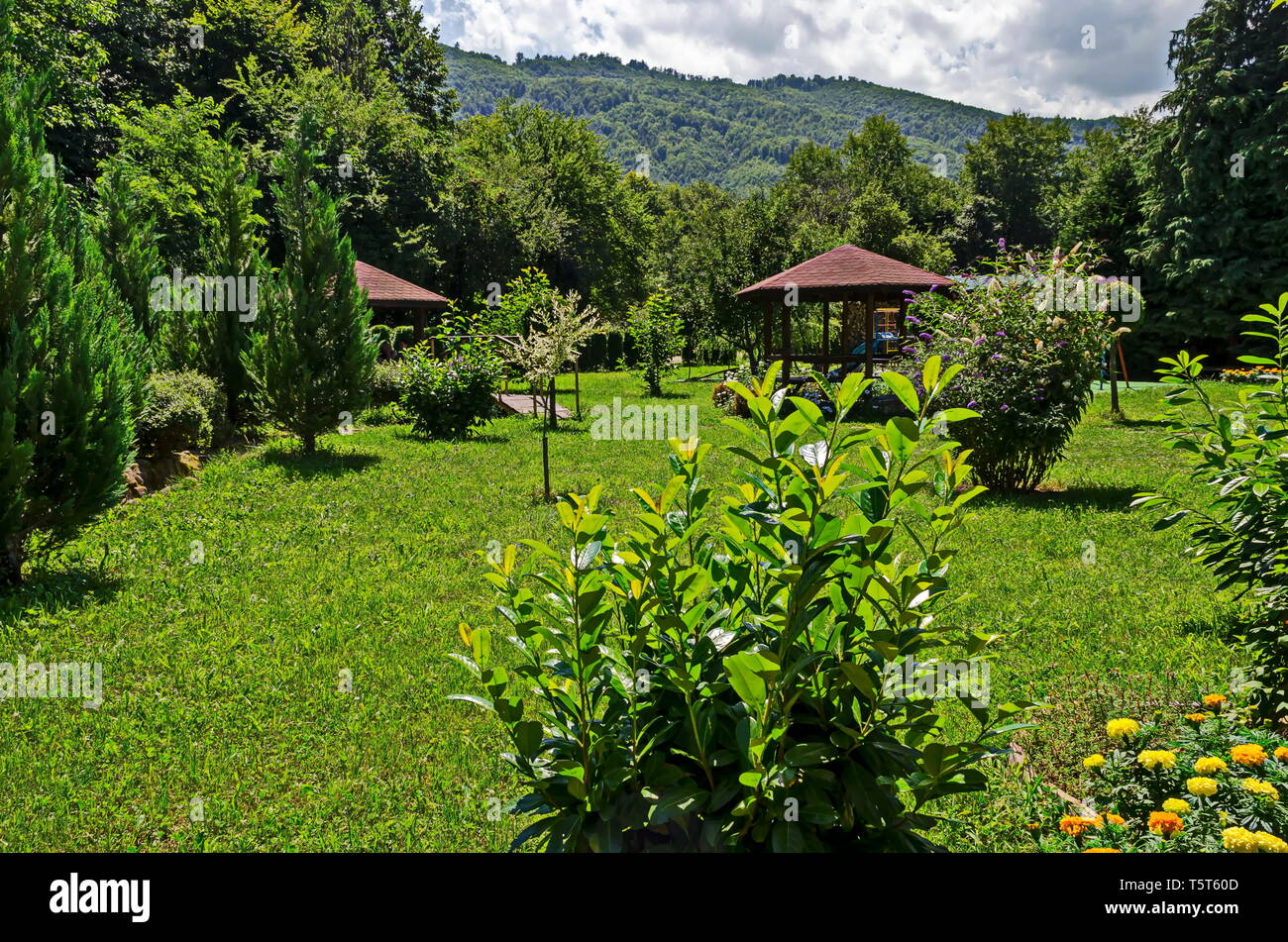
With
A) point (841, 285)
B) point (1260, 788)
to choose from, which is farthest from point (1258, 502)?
point (841, 285)

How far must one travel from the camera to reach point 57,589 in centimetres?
605

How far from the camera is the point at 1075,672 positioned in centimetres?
443

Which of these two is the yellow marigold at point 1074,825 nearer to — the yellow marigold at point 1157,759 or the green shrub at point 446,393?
the yellow marigold at point 1157,759

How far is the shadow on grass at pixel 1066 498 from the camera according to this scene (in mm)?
8539

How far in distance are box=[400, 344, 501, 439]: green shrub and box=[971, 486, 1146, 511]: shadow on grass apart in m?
8.81

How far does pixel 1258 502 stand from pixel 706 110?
172068mm

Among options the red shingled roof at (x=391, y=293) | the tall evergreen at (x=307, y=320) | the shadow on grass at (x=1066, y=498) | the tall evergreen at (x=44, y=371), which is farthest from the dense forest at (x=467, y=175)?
the tall evergreen at (x=44, y=371)

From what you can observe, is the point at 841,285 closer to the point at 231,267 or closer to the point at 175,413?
the point at 231,267

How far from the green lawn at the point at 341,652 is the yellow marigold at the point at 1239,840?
94 cm

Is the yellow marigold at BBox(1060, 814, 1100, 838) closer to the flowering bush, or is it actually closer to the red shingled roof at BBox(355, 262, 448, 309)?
the flowering bush

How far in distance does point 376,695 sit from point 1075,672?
13.0 feet

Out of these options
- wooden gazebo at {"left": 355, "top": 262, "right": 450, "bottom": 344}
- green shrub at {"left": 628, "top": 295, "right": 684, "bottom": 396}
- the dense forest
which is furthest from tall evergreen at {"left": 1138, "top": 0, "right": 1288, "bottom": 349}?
wooden gazebo at {"left": 355, "top": 262, "right": 450, "bottom": 344}

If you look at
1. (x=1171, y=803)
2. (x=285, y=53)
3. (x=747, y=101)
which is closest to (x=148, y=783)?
(x=1171, y=803)

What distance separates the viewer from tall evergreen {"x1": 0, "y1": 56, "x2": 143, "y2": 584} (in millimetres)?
5707
